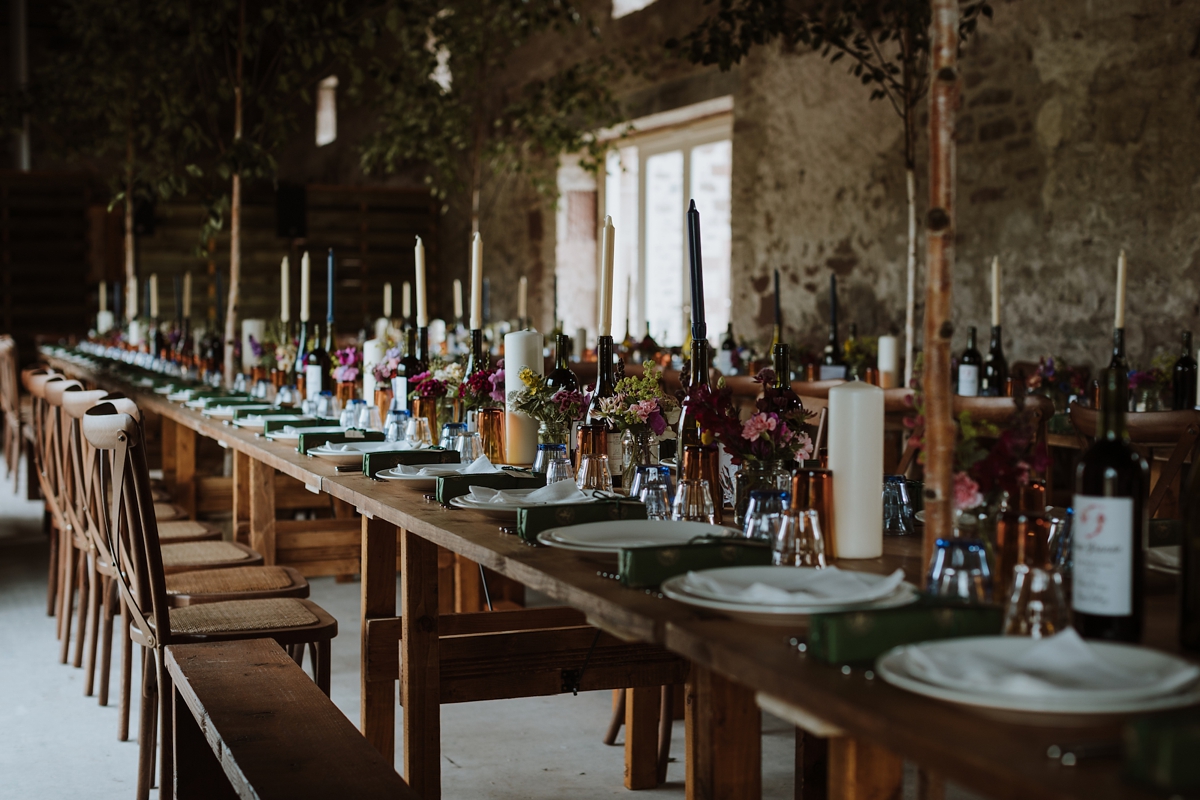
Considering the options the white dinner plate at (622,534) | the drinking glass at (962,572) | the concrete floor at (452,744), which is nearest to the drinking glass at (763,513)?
the white dinner plate at (622,534)

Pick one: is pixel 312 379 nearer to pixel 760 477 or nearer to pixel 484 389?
pixel 484 389

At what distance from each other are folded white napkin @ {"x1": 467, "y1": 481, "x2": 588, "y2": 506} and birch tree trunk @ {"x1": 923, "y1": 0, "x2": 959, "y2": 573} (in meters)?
Result: 0.68

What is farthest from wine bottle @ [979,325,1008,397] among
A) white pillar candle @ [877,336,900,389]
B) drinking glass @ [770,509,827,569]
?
drinking glass @ [770,509,827,569]

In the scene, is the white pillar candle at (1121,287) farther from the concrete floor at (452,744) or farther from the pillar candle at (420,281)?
the pillar candle at (420,281)

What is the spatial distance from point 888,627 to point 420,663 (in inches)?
52.1

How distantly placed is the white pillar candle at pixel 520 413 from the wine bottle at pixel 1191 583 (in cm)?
154

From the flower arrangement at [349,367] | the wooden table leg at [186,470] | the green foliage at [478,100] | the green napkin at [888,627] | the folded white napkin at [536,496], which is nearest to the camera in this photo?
the green napkin at [888,627]

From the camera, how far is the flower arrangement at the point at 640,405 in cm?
225

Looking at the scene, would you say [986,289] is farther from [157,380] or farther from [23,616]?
[23,616]

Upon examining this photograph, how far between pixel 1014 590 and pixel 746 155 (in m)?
7.48

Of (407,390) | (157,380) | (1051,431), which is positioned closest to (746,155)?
(157,380)

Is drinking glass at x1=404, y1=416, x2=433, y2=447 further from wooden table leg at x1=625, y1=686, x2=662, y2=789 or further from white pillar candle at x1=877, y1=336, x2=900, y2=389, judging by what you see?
white pillar candle at x1=877, y1=336, x2=900, y2=389

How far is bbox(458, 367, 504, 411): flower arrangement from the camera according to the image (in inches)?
→ 108

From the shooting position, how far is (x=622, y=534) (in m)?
1.69
